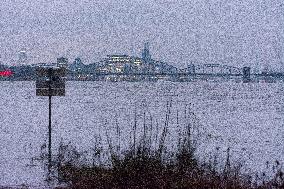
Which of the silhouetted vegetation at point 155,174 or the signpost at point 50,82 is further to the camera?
the signpost at point 50,82

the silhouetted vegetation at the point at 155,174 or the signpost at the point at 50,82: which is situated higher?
the signpost at the point at 50,82

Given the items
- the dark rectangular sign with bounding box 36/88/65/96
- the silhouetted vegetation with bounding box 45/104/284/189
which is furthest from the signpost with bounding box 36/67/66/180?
the silhouetted vegetation with bounding box 45/104/284/189

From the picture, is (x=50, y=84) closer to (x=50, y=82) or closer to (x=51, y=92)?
(x=50, y=82)

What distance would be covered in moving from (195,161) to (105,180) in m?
2.85

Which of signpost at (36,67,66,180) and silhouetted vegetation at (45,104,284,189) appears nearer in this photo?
silhouetted vegetation at (45,104,284,189)

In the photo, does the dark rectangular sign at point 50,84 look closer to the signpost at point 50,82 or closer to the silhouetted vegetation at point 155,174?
the signpost at point 50,82

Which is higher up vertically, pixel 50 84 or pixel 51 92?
pixel 50 84

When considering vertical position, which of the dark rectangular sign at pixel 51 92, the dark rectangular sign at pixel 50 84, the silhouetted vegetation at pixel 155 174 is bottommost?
the silhouetted vegetation at pixel 155 174

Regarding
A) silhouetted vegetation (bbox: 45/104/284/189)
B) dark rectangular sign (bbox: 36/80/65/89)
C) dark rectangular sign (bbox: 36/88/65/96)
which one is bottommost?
silhouetted vegetation (bbox: 45/104/284/189)

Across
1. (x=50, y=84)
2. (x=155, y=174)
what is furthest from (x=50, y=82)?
(x=155, y=174)

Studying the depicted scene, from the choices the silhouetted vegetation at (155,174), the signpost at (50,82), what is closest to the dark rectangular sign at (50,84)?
the signpost at (50,82)

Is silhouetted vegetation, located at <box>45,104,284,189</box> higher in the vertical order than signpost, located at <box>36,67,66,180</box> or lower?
lower

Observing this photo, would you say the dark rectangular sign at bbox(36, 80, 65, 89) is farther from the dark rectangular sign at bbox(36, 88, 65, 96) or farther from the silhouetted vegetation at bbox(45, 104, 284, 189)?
the silhouetted vegetation at bbox(45, 104, 284, 189)

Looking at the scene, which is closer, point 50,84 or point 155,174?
point 155,174
